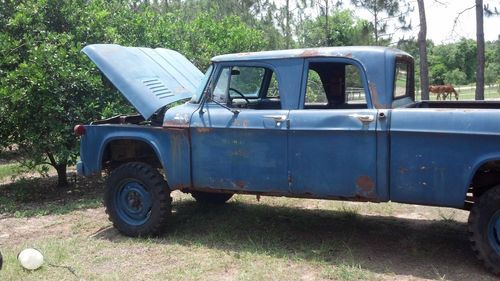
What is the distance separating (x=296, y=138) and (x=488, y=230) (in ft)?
5.70

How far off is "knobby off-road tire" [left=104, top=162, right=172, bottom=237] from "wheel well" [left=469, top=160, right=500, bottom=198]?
9.66 ft

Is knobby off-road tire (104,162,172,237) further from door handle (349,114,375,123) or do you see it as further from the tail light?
door handle (349,114,375,123)

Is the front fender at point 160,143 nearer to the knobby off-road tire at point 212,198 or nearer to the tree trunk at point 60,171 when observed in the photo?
the knobby off-road tire at point 212,198

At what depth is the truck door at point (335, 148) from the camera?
446cm

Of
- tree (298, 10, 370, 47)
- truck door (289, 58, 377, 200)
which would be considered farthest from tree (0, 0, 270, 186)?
tree (298, 10, 370, 47)

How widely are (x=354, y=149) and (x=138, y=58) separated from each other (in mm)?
2791

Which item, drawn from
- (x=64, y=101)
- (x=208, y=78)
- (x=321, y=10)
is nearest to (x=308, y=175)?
(x=208, y=78)

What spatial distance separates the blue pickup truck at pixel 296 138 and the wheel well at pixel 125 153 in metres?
0.01

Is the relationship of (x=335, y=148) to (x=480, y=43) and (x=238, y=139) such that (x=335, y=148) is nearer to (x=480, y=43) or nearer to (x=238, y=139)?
(x=238, y=139)

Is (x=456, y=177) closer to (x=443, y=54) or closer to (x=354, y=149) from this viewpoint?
(x=354, y=149)

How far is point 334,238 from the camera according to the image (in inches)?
210

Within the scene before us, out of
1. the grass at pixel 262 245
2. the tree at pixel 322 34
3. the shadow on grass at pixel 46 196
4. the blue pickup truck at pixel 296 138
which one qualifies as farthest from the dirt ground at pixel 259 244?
the tree at pixel 322 34

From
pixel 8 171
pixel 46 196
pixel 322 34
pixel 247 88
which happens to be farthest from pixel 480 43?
pixel 322 34

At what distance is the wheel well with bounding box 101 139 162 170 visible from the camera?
19.2 ft
